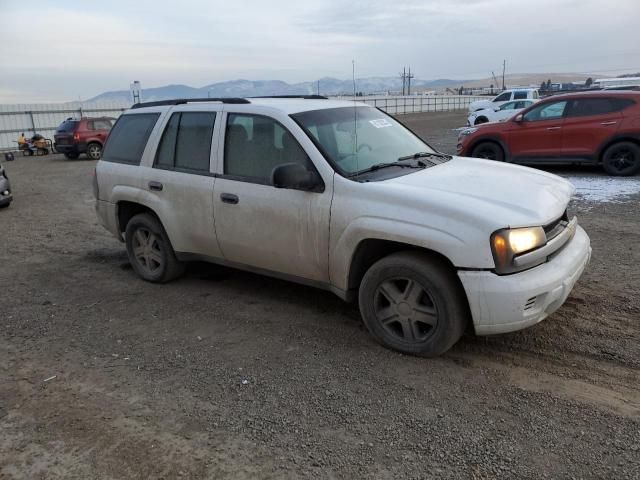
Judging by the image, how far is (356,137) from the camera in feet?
14.3

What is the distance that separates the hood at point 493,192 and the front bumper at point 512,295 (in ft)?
1.09

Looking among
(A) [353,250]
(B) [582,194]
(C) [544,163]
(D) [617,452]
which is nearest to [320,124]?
(A) [353,250]

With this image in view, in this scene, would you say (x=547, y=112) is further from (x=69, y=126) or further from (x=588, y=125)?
(x=69, y=126)

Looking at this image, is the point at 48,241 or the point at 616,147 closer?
the point at 48,241

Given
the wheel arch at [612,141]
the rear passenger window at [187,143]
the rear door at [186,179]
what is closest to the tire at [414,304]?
the rear door at [186,179]

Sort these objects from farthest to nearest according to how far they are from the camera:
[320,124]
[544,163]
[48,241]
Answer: [544,163] → [48,241] → [320,124]

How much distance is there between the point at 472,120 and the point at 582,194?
1593 cm

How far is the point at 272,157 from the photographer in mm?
4301

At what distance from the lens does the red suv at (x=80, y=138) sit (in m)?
20.6

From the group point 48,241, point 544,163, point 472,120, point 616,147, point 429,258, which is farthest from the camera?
point 472,120

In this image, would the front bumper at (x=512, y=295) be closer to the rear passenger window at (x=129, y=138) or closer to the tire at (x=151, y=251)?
the tire at (x=151, y=251)

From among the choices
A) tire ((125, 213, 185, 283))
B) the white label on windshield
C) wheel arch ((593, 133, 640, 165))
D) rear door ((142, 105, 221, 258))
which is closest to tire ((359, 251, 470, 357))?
the white label on windshield

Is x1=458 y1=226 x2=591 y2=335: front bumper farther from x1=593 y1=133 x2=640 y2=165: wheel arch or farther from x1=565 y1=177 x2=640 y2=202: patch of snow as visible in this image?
x1=593 y1=133 x2=640 y2=165: wheel arch

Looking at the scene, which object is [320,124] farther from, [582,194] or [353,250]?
[582,194]
